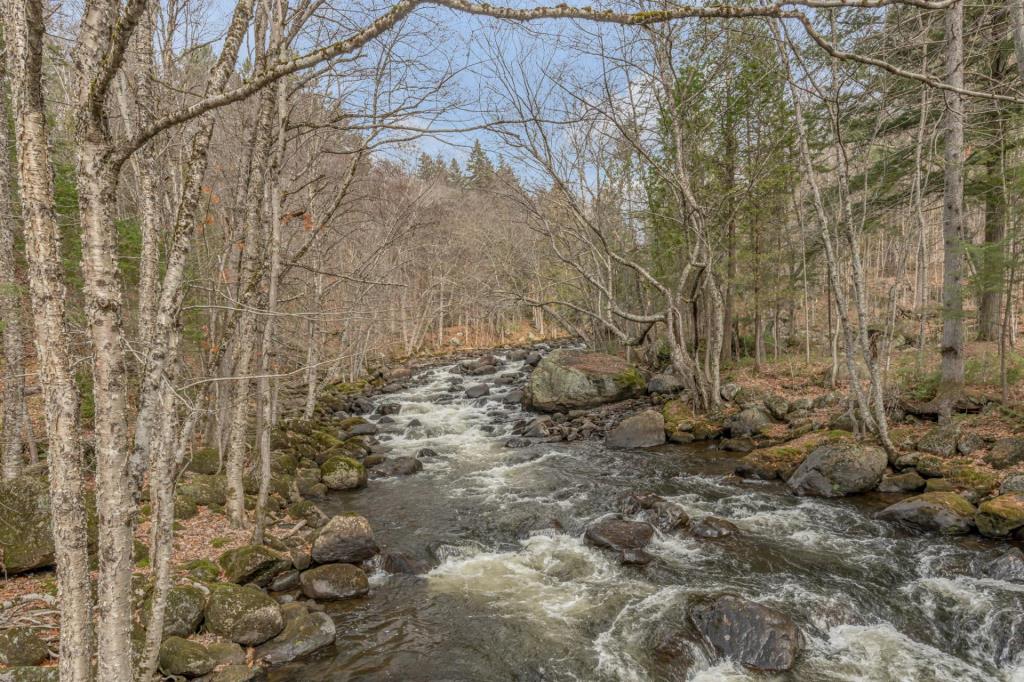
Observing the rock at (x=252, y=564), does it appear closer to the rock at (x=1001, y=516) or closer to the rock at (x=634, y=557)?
the rock at (x=634, y=557)

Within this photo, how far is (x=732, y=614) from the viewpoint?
5543mm

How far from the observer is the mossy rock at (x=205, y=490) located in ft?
28.4

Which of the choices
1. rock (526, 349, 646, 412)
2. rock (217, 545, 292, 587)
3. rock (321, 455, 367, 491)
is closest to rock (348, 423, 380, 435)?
rock (321, 455, 367, 491)

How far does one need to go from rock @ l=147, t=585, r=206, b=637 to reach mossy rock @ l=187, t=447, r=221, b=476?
508 centimetres

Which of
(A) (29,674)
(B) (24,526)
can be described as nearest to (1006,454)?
(A) (29,674)

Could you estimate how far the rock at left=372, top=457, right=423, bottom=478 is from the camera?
1201 cm

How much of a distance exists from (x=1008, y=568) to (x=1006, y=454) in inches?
122

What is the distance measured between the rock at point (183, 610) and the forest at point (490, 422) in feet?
0.09

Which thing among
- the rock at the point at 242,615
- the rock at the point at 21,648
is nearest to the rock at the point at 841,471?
the rock at the point at 242,615

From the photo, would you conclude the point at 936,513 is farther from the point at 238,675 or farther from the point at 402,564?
the point at 238,675

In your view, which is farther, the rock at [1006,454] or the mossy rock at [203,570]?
the rock at [1006,454]

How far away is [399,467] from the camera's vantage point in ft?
39.9

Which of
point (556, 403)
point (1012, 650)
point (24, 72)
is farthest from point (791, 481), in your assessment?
point (24, 72)

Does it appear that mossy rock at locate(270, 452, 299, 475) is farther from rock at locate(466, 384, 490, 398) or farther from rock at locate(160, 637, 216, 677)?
rock at locate(466, 384, 490, 398)
